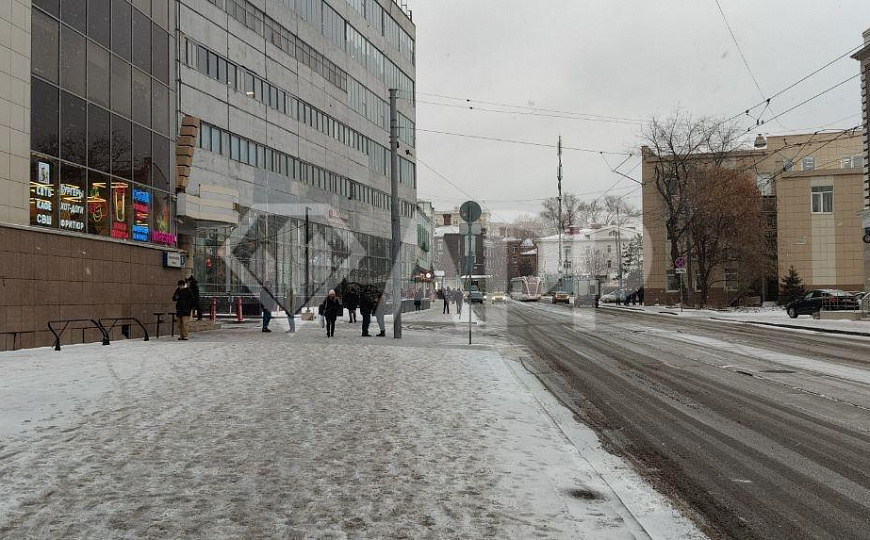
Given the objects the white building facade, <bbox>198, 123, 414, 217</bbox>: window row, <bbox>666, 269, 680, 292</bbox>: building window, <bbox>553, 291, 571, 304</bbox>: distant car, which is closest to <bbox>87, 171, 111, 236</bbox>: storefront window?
<bbox>198, 123, 414, 217</bbox>: window row

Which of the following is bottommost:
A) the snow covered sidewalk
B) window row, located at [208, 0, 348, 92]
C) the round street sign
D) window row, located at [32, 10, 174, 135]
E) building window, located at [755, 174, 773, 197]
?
the snow covered sidewalk

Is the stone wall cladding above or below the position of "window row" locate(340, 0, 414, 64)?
below

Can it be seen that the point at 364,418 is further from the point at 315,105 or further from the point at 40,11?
the point at 315,105

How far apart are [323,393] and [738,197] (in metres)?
45.5

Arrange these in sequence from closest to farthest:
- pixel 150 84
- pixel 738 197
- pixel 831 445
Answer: pixel 831 445
pixel 150 84
pixel 738 197

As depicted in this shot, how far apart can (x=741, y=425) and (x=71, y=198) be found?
16.4 metres

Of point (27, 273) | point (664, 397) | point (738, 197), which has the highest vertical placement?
point (738, 197)

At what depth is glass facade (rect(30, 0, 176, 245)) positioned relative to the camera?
16.8 meters

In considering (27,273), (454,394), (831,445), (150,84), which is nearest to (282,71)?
(150,84)

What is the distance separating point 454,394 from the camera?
31.0ft

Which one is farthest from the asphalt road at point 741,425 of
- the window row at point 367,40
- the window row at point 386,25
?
the window row at point 386,25

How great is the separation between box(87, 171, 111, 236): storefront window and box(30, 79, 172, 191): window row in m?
0.30

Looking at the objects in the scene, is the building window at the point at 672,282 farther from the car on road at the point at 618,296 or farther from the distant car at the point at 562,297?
the distant car at the point at 562,297

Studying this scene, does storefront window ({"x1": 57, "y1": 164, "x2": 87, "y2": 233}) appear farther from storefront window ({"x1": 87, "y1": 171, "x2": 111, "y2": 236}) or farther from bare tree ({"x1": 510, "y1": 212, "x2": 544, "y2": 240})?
bare tree ({"x1": 510, "y1": 212, "x2": 544, "y2": 240})
